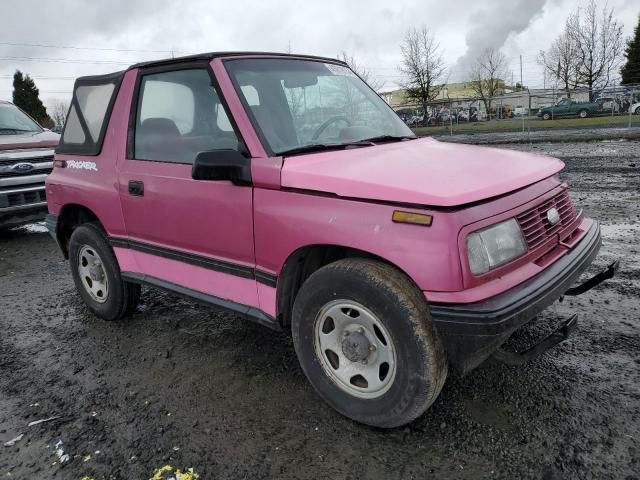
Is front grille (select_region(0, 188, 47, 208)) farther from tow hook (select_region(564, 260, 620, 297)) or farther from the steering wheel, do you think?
tow hook (select_region(564, 260, 620, 297))

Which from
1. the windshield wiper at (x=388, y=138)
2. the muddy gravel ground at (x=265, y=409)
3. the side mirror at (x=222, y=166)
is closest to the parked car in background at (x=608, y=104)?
the muddy gravel ground at (x=265, y=409)

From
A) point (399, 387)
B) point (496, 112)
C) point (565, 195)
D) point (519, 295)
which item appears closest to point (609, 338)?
point (565, 195)

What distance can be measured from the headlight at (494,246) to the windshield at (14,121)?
8.13 m

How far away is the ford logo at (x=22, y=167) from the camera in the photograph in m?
7.28

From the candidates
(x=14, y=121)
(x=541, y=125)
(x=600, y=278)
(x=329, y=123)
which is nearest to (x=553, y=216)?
(x=600, y=278)

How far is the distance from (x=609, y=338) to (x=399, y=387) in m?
1.88

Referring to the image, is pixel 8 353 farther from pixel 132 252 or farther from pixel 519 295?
pixel 519 295

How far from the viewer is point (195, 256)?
3.29 meters

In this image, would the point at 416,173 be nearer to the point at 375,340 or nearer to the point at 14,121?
the point at 375,340

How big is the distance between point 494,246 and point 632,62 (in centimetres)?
5472

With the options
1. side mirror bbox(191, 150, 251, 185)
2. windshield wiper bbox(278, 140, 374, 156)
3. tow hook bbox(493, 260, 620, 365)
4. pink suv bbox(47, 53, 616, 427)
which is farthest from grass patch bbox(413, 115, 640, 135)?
tow hook bbox(493, 260, 620, 365)

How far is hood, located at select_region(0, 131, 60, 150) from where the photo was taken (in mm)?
7387

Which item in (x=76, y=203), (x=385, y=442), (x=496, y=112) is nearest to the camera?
(x=385, y=442)

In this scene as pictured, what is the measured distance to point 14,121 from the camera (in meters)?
8.34
